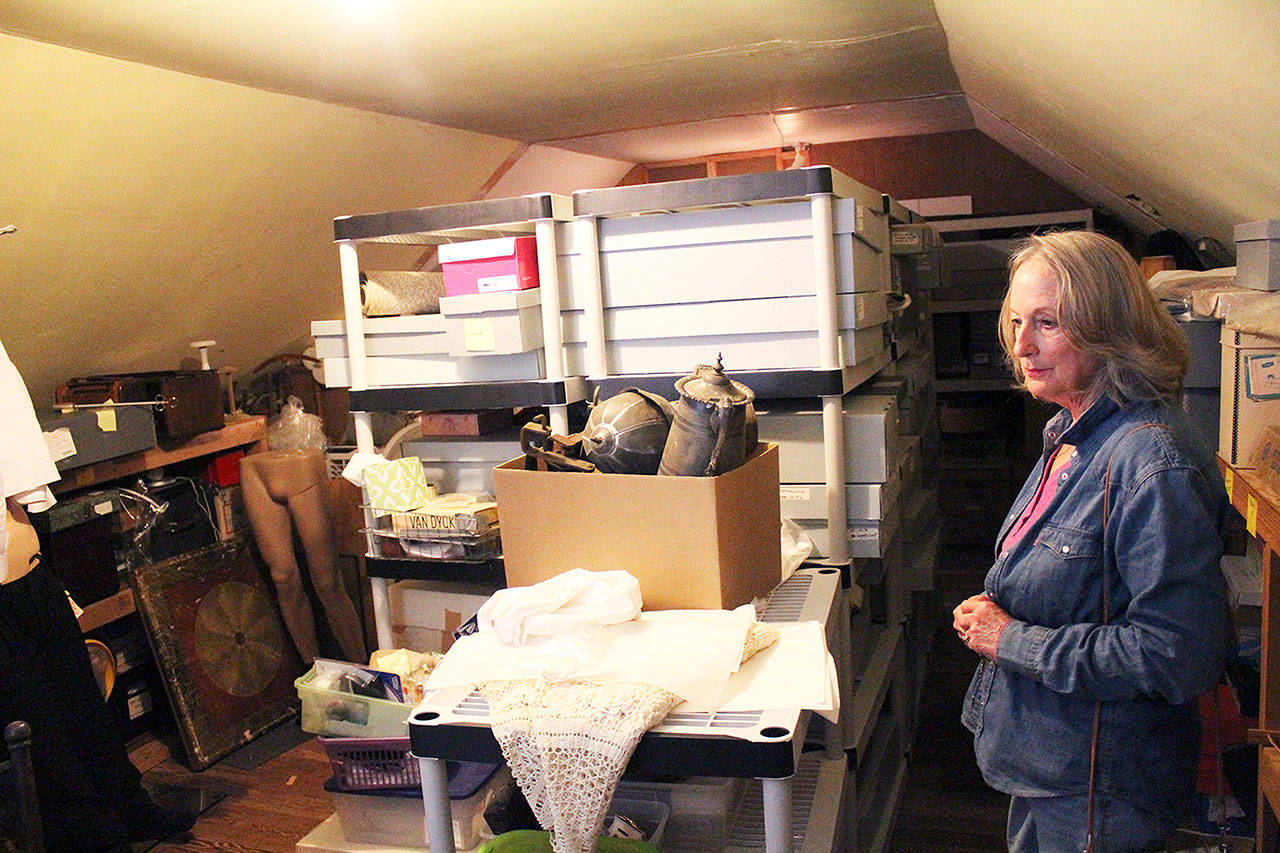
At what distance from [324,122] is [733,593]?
2.20m

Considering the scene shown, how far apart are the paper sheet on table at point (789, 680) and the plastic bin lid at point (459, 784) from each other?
1.95 ft

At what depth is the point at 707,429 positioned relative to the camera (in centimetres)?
153

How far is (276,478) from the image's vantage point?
12.0 feet

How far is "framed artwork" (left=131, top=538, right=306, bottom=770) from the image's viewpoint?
3.36m

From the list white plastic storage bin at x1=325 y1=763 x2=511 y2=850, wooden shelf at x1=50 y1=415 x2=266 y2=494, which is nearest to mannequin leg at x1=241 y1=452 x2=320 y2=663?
wooden shelf at x1=50 y1=415 x2=266 y2=494

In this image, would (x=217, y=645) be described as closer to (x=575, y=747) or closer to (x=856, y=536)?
(x=856, y=536)

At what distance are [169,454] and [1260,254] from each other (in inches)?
127

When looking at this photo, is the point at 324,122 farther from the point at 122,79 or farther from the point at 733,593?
the point at 733,593

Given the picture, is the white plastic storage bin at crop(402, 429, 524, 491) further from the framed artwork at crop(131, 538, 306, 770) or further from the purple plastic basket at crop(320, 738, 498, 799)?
the framed artwork at crop(131, 538, 306, 770)

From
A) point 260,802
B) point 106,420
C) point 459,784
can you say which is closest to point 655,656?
point 459,784

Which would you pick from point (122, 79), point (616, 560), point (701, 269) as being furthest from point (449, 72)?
point (616, 560)

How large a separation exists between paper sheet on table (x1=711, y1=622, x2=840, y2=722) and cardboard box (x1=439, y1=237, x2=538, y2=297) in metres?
1.06

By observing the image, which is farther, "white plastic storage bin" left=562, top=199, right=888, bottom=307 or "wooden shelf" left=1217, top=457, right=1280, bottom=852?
"white plastic storage bin" left=562, top=199, right=888, bottom=307

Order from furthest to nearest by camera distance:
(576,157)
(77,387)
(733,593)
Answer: (576,157), (77,387), (733,593)
